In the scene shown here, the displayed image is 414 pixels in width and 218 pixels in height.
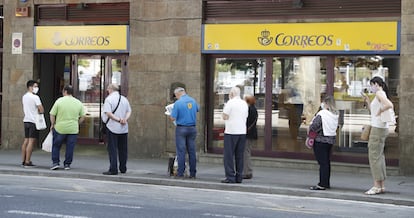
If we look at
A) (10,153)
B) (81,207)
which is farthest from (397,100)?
(10,153)

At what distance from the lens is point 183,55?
1544 cm

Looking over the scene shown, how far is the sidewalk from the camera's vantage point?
11117mm

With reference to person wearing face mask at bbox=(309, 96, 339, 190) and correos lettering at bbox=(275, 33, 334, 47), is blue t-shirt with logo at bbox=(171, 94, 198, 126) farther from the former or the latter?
correos lettering at bbox=(275, 33, 334, 47)

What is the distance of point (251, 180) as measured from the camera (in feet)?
40.8

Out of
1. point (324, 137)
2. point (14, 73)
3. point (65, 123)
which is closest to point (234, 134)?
point (324, 137)

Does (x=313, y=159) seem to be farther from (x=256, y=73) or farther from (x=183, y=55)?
(x=183, y=55)

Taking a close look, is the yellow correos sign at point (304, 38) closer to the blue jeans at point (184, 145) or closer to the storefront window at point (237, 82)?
the storefront window at point (237, 82)

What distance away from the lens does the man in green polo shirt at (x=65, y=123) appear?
1343 centimetres

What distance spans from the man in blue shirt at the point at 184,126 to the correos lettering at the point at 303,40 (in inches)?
122

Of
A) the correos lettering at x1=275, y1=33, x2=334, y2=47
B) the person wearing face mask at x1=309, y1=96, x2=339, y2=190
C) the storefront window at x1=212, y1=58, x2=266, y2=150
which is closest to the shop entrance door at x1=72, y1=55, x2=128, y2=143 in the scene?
the storefront window at x1=212, y1=58, x2=266, y2=150

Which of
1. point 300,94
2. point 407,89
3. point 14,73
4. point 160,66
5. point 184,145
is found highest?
point 160,66

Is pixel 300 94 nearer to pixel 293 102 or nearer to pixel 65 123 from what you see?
pixel 293 102

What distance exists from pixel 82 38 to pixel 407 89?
800 cm

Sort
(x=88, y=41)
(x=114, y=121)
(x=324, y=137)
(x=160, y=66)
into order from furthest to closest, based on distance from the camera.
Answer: (x=88, y=41), (x=160, y=66), (x=114, y=121), (x=324, y=137)
